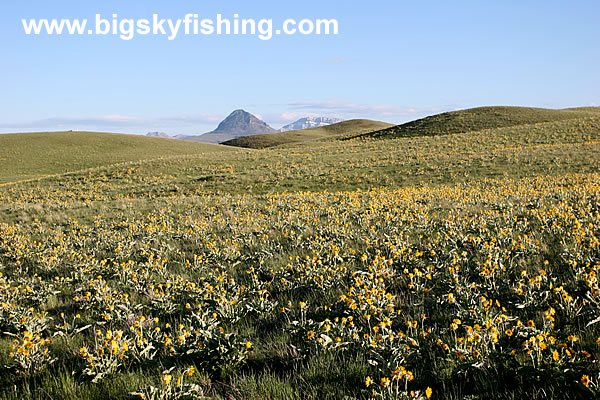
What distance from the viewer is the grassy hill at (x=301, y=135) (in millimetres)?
130750

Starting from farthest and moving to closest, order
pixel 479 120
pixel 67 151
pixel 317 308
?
pixel 67 151 < pixel 479 120 < pixel 317 308

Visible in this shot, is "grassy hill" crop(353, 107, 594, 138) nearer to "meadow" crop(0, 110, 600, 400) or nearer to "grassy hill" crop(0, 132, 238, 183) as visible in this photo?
"grassy hill" crop(0, 132, 238, 183)

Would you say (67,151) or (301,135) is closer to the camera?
(67,151)

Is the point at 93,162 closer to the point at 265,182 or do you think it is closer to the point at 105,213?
the point at 265,182

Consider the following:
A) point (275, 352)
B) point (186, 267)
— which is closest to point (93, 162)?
point (186, 267)

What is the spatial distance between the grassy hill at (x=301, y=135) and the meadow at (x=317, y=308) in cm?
11527

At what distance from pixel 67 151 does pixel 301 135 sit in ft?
291

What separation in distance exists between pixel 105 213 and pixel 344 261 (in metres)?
12.7

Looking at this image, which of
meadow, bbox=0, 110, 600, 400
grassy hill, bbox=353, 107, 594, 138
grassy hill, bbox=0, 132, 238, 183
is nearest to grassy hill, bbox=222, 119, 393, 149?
grassy hill, bbox=0, 132, 238, 183

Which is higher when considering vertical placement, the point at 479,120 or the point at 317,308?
the point at 479,120

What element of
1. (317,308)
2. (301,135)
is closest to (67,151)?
(317,308)

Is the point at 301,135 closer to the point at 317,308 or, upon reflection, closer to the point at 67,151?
the point at 67,151

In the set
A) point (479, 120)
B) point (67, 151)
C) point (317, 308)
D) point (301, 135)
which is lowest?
point (317, 308)

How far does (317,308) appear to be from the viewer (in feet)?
14.7
